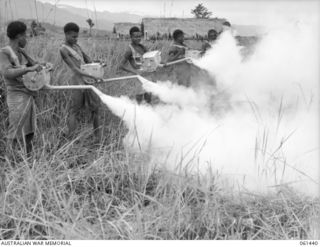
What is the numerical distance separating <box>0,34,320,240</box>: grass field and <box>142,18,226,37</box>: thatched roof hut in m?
3.53

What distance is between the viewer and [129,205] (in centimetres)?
321

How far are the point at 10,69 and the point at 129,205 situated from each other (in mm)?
1647

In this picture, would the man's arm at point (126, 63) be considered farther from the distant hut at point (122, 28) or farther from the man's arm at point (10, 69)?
the man's arm at point (10, 69)

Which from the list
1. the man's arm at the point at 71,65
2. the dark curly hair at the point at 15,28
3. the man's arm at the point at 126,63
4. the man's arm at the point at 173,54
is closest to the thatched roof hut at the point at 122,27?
the man's arm at the point at 173,54

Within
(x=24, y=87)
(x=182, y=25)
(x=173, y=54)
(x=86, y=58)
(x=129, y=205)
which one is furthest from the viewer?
(x=182, y=25)

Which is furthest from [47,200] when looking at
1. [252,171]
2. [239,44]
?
[239,44]

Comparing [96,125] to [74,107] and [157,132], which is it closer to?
[74,107]

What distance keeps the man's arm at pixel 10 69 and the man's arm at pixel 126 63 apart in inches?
65.6

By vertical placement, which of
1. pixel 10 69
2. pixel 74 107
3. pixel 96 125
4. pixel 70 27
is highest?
pixel 70 27

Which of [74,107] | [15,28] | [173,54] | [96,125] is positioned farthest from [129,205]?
[173,54]

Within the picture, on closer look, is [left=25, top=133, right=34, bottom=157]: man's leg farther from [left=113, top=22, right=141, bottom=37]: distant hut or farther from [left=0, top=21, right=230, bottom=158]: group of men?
[left=113, top=22, right=141, bottom=37]: distant hut

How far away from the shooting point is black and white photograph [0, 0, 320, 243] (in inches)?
118

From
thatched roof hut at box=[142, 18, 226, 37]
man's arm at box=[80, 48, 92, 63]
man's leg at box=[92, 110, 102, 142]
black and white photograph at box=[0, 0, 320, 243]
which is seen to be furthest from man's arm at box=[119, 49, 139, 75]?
thatched roof hut at box=[142, 18, 226, 37]

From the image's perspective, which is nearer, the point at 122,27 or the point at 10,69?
the point at 10,69
